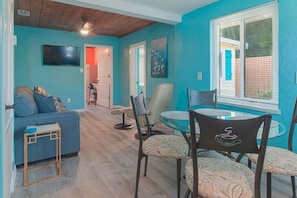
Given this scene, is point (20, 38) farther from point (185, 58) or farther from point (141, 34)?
point (185, 58)

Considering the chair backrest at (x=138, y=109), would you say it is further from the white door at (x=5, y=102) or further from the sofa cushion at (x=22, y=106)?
the sofa cushion at (x=22, y=106)

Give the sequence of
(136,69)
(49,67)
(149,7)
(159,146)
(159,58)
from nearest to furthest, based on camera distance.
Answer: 1. (159,146)
2. (149,7)
3. (159,58)
4. (49,67)
5. (136,69)

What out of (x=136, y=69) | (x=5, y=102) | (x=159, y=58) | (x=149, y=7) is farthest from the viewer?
(x=136, y=69)

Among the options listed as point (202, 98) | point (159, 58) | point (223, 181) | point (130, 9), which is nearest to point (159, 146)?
point (223, 181)

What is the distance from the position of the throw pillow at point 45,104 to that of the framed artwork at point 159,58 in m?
2.79

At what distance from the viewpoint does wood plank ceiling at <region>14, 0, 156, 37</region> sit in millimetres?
3928

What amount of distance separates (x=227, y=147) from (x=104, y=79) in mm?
6606

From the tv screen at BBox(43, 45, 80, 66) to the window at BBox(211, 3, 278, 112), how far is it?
4.34 m

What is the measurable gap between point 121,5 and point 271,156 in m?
2.73

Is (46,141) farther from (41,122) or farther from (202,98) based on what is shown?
(202,98)

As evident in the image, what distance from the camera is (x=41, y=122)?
255 centimetres

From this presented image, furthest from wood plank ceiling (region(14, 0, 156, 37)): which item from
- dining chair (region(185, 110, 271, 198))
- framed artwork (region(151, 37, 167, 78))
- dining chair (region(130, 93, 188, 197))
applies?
dining chair (region(185, 110, 271, 198))

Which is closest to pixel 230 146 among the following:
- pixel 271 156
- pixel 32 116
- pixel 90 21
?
pixel 271 156

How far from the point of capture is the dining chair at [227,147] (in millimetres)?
1089
